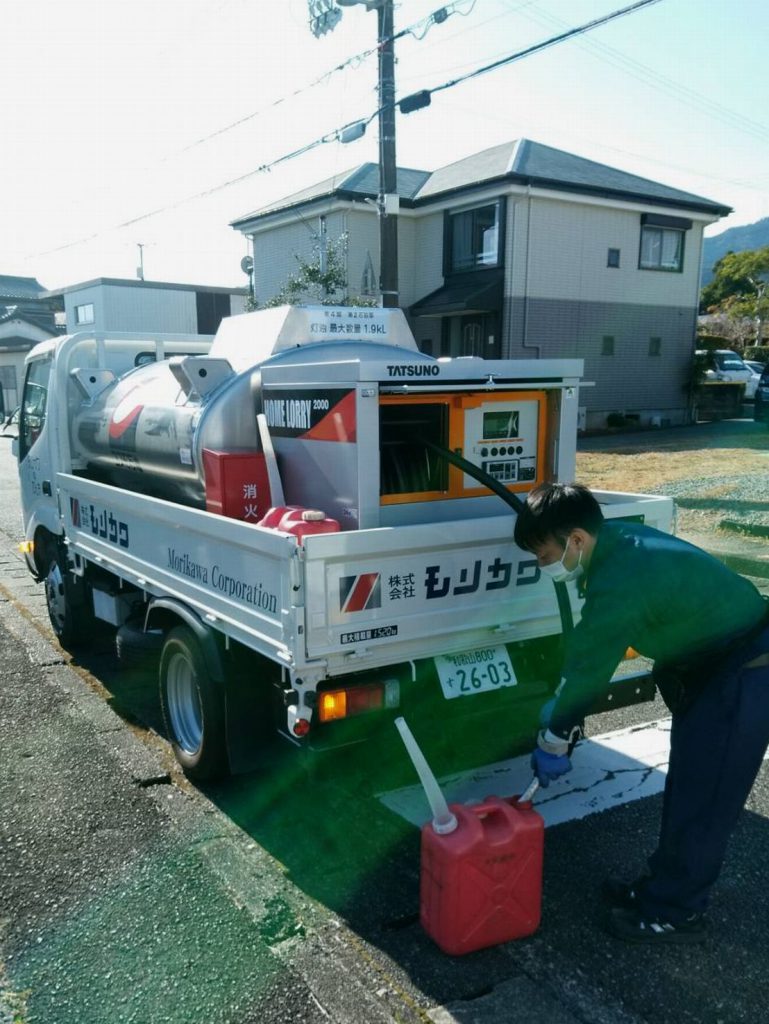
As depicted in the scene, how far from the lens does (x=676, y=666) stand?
3078 mm

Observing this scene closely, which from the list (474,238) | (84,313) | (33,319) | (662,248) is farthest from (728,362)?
(33,319)

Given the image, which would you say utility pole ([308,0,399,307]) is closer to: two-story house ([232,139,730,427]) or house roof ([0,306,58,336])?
two-story house ([232,139,730,427])

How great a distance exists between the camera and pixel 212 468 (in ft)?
15.2

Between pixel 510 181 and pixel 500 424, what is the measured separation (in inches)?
676

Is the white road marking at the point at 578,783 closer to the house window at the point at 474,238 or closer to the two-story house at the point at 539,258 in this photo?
the two-story house at the point at 539,258

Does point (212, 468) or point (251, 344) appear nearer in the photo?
point (212, 468)

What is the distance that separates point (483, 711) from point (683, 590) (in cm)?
130

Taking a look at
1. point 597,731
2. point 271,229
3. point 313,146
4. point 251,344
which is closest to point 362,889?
point 597,731

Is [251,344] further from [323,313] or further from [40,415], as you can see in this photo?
[40,415]

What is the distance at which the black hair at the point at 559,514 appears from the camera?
302cm

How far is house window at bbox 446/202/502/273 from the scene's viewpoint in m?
21.0

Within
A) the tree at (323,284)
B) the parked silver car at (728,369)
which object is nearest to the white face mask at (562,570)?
the tree at (323,284)

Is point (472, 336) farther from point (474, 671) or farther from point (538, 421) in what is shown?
point (474, 671)

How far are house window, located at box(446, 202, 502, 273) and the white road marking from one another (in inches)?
705
